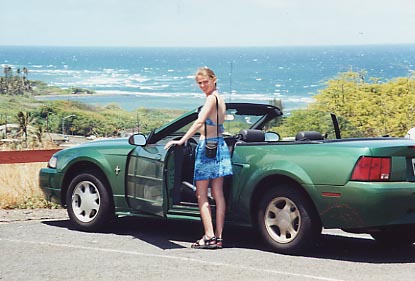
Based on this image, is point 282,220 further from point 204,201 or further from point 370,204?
point 370,204

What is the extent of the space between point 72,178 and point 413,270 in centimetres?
431

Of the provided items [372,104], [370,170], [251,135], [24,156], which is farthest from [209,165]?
[372,104]

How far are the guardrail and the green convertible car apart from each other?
2225 millimetres

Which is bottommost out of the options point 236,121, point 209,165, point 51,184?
point 51,184

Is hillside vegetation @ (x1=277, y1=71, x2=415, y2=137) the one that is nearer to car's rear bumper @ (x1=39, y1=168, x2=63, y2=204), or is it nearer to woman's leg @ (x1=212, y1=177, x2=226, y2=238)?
car's rear bumper @ (x1=39, y1=168, x2=63, y2=204)

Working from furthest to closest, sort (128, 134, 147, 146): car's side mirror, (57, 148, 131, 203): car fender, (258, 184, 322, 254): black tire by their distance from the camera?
(57, 148, 131, 203): car fender, (128, 134, 147, 146): car's side mirror, (258, 184, 322, 254): black tire

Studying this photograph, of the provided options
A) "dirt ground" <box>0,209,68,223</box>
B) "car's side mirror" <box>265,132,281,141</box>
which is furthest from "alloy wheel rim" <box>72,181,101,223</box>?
"car's side mirror" <box>265,132,281,141</box>

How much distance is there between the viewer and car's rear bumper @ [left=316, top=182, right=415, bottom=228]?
8383 millimetres

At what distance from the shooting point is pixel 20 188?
13.5 m

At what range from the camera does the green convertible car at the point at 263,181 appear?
8.49 metres

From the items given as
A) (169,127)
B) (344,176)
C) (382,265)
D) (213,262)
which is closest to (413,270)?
(382,265)

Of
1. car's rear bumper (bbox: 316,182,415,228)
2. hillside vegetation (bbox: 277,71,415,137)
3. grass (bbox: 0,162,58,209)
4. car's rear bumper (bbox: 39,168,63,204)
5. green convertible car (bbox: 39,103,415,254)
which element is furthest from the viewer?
hillside vegetation (bbox: 277,71,415,137)

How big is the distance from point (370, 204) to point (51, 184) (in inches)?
163

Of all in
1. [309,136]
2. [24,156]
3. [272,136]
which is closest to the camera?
[309,136]
